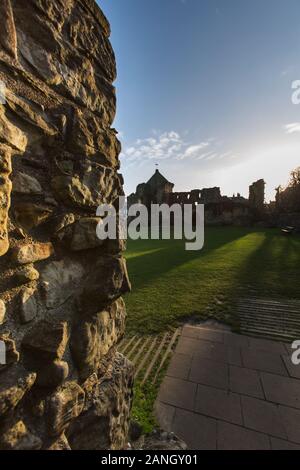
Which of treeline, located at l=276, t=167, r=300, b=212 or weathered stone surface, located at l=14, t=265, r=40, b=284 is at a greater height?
treeline, located at l=276, t=167, r=300, b=212

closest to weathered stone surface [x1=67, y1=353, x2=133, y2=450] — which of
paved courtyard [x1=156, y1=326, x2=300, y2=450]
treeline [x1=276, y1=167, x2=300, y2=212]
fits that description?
paved courtyard [x1=156, y1=326, x2=300, y2=450]

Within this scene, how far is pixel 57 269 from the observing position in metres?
1.41

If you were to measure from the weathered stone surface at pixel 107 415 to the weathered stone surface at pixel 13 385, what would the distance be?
0.55 metres

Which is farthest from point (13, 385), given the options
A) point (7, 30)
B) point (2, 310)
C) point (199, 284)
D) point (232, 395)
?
point (199, 284)

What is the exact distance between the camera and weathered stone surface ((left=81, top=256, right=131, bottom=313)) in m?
Answer: 1.57

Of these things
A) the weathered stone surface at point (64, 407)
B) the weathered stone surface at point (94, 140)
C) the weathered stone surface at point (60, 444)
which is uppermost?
the weathered stone surface at point (94, 140)

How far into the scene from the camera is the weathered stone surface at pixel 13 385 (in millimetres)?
998

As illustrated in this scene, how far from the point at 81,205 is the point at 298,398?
3.40 m

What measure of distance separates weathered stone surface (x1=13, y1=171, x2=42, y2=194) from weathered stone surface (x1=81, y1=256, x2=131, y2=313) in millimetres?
657

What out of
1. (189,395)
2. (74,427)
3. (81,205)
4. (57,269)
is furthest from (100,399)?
(189,395)

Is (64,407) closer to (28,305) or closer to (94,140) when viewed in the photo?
(28,305)

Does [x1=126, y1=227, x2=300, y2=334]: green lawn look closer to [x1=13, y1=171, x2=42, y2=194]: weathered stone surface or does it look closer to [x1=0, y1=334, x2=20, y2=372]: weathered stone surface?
[x1=0, y1=334, x2=20, y2=372]: weathered stone surface

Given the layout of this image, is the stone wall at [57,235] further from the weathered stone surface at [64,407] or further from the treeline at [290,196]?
the treeline at [290,196]

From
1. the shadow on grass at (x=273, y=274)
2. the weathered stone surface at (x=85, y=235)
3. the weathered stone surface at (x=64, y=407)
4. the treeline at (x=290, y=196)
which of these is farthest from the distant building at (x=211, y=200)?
the weathered stone surface at (x=64, y=407)
